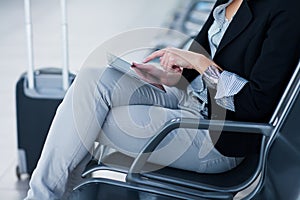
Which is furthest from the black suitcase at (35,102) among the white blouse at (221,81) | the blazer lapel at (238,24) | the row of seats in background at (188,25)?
the row of seats in background at (188,25)

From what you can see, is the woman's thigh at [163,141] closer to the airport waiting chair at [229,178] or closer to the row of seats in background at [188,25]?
the airport waiting chair at [229,178]

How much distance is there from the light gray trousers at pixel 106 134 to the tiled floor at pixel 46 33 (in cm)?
80

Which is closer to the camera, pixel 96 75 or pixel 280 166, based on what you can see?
pixel 280 166

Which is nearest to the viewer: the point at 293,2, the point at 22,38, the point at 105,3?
the point at 293,2

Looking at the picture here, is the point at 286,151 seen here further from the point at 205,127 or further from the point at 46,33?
the point at 46,33

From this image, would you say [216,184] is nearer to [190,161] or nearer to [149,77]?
[190,161]

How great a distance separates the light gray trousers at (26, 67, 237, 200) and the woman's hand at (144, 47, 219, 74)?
0.13 metres

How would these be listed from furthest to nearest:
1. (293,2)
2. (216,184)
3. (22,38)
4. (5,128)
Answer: (22,38), (5,128), (216,184), (293,2)

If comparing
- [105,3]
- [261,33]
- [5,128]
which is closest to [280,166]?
[261,33]

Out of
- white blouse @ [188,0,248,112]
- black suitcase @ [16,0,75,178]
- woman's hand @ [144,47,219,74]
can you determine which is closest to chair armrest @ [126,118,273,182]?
white blouse @ [188,0,248,112]

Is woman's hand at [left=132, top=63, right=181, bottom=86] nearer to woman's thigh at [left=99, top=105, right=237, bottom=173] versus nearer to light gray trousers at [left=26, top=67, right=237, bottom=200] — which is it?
light gray trousers at [left=26, top=67, right=237, bottom=200]

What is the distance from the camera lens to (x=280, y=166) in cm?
168

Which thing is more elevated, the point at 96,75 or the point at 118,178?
the point at 96,75

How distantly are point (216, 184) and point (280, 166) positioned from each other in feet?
0.67
